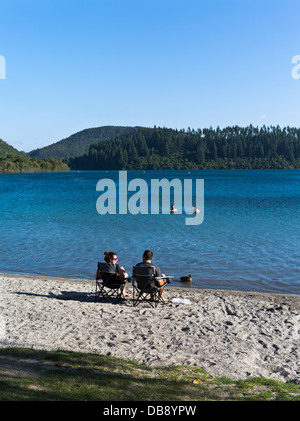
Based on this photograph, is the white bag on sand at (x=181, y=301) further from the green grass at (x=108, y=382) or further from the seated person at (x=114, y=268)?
the green grass at (x=108, y=382)

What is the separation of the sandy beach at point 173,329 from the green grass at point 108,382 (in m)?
0.42

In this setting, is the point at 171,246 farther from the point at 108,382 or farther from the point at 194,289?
the point at 108,382

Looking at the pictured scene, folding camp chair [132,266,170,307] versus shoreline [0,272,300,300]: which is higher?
folding camp chair [132,266,170,307]

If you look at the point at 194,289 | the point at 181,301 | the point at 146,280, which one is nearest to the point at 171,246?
the point at 194,289

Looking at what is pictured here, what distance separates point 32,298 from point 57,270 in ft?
16.2

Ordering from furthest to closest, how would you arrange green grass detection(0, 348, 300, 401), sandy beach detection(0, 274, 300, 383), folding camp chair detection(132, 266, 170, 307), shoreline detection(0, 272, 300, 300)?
shoreline detection(0, 272, 300, 300)
folding camp chair detection(132, 266, 170, 307)
sandy beach detection(0, 274, 300, 383)
green grass detection(0, 348, 300, 401)

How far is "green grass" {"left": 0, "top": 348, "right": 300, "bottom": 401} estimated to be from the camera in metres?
5.02

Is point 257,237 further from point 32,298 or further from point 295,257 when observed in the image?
point 32,298

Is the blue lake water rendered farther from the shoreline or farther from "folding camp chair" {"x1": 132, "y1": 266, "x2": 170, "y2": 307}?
"folding camp chair" {"x1": 132, "y1": 266, "x2": 170, "y2": 307}

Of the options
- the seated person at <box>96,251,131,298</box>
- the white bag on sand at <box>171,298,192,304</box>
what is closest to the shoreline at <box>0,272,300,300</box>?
the white bag on sand at <box>171,298,192,304</box>

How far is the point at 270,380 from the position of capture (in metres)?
5.95

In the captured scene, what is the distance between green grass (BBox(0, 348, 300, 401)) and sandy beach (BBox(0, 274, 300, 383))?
0.42m

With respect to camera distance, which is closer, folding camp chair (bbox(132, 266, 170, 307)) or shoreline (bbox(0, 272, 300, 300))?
folding camp chair (bbox(132, 266, 170, 307))
